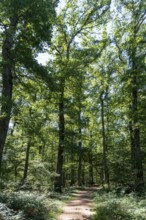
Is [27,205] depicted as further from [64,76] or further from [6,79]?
[64,76]

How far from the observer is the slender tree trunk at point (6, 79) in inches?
347

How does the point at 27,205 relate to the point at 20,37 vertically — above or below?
below

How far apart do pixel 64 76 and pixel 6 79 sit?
3.76 m

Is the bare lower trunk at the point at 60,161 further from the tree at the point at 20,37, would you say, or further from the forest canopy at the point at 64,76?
the tree at the point at 20,37

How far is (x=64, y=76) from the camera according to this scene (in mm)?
12711

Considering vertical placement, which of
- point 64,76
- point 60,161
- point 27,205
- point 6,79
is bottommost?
point 27,205

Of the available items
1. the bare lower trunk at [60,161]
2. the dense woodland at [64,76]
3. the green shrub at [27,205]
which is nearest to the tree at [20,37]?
the dense woodland at [64,76]

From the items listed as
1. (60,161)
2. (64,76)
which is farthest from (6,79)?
(60,161)

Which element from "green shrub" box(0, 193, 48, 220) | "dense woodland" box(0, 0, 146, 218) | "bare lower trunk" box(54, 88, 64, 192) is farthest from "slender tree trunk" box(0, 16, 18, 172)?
"bare lower trunk" box(54, 88, 64, 192)

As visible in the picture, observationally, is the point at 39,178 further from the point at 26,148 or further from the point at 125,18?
the point at 125,18

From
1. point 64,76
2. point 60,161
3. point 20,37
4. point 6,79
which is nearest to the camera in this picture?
point 20,37

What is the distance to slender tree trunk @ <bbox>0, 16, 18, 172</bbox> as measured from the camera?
8805 mm

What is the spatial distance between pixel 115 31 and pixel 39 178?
13.0 metres

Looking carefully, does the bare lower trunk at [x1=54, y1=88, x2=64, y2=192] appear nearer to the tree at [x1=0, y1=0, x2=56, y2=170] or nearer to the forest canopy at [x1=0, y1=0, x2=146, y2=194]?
the forest canopy at [x1=0, y1=0, x2=146, y2=194]
